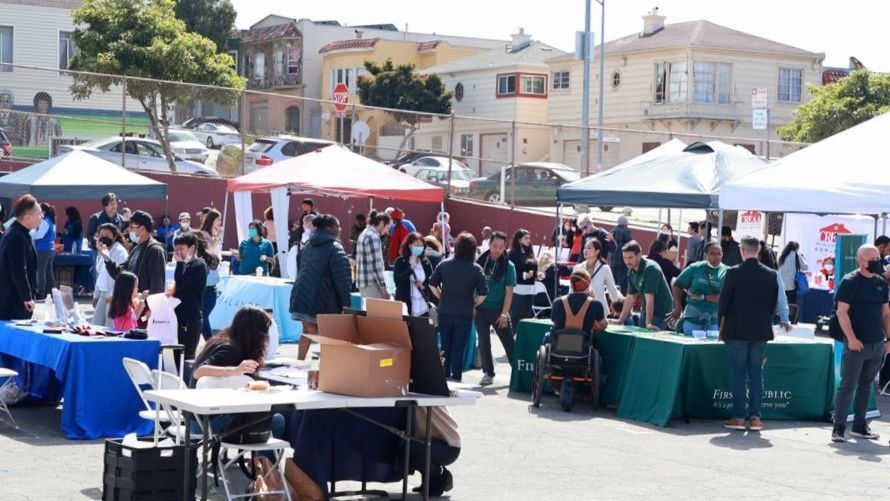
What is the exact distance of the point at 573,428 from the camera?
1236cm

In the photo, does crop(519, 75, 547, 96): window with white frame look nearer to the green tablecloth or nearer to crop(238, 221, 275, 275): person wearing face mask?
crop(238, 221, 275, 275): person wearing face mask

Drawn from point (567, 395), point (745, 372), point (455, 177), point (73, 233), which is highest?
point (455, 177)

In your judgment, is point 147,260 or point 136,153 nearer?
point 147,260

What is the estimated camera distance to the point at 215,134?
99.6ft

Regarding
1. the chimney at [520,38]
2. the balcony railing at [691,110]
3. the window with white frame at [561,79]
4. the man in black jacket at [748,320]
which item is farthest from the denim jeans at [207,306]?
the chimney at [520,38]

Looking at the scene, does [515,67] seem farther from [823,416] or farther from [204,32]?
[823,416]

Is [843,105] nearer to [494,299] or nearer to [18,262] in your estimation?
[494,299]

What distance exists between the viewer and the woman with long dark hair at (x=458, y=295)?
14.3 m

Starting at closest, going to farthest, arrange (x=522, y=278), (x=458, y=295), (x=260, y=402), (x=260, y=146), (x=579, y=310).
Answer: (x=260, y=402), (x=579, y=310), (x=458, y=295), (x=522, y=278), (x=260, y=146)

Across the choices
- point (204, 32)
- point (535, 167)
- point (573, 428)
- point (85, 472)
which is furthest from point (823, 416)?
point (204, 32)

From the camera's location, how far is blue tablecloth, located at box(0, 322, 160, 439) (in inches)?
422

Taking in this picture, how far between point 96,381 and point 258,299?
7523 millimetres

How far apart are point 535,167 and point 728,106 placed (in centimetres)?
2639

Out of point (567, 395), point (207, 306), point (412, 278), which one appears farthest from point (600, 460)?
point (207, 306)
